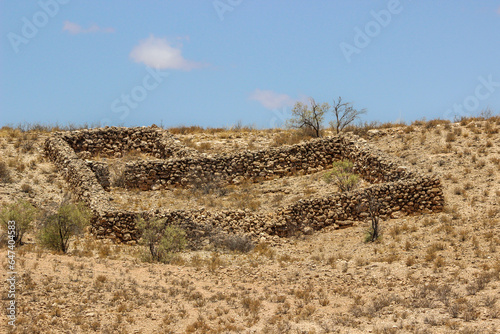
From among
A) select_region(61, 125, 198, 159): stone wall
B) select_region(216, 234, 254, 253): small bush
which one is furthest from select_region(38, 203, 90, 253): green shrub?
select_region(61, 125, 198, 159): stone wall

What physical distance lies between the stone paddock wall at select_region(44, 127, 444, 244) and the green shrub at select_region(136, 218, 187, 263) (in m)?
1.02

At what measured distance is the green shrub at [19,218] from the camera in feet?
55.9

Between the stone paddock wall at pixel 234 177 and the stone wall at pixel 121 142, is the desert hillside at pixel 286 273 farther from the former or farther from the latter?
the stone wall at pixel 121 142

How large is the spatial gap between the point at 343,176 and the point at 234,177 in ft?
18.1

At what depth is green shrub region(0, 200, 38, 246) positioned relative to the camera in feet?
55.9

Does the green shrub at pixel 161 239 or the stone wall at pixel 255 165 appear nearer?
the green shrub at pixel 161 239

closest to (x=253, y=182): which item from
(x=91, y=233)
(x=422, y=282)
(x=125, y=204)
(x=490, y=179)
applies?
(x=125, y=204)

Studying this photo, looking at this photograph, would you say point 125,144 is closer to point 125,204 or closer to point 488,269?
point 125,204

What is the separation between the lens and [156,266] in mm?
15547

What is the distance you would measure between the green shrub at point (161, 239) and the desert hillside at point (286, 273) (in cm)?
39

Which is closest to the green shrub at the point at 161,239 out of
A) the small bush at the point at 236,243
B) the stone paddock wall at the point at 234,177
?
the stone paddock wall at the point at 234,177

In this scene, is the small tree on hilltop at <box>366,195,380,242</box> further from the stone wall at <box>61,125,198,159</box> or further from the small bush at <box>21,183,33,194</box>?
the small bush at <box>21,183,33,194</box>

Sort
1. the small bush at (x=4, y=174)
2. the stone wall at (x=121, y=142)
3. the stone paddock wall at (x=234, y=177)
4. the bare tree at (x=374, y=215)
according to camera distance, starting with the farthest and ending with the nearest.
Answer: the stone wall at (x=121, y=142) < the small bush at (x=4, y=174) < the stone paddock wall at (x=234, y=177) < the bare tree at (x=374, y=215)

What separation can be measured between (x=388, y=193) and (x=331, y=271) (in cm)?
612
